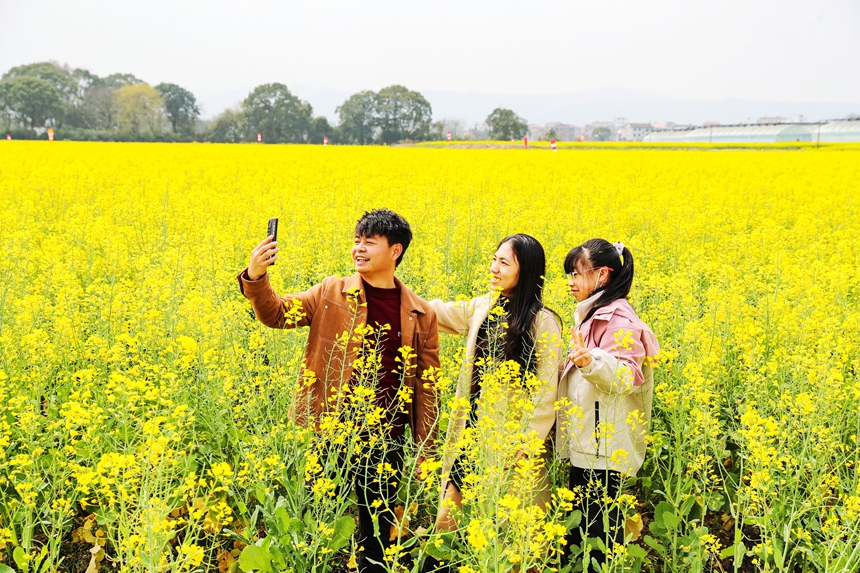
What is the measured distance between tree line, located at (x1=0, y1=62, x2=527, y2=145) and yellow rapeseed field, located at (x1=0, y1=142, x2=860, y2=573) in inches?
1812

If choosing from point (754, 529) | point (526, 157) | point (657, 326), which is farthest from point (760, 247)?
point (526, 157)

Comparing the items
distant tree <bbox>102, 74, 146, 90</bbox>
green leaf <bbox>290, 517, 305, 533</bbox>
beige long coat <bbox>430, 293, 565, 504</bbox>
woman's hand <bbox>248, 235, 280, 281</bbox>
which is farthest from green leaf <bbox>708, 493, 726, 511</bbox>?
distant tree <bbox>102, 74, 146, 90</bbox>

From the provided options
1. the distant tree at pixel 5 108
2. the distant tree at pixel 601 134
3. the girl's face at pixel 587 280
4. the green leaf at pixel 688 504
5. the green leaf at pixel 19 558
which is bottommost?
the green leaf at pixel 688 504

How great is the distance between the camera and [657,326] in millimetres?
4438

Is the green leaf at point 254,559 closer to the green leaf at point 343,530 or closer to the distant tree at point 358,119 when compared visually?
the green leaf at point 343,530

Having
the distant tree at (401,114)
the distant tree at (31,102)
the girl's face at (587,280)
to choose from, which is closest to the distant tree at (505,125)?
the distant tree at (401,114)

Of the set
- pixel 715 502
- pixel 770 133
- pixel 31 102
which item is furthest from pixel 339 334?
pixel 31 102

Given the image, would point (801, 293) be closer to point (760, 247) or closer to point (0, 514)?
point (760, 247)

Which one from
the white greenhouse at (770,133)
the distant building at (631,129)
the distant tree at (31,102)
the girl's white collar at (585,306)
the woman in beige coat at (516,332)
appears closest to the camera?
the woman in beige coat at (516,332)

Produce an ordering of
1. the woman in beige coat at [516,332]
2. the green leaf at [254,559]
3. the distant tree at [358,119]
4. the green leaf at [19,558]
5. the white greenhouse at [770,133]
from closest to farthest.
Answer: the green leaf at [19,558], the green leaf at [254,559], the woman in beige coat at [516,332], the white greenhouse at [770,133], the distant tree at [358,119]

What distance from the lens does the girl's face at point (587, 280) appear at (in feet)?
10.5

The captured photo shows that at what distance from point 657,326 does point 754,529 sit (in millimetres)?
A: 1363

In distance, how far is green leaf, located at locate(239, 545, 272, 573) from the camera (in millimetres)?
2688

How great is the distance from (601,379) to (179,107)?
77.5m
